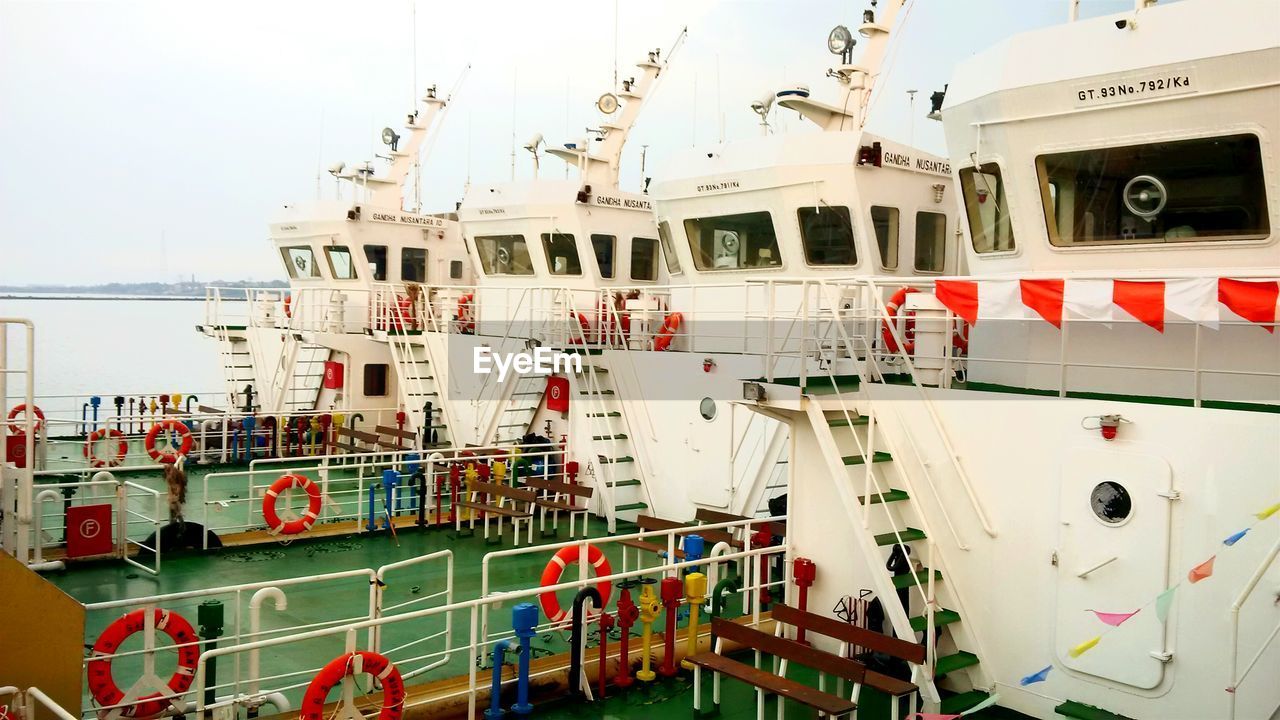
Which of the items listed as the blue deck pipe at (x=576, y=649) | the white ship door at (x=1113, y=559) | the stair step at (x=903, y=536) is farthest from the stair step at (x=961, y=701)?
the blue deck pipe at (x=576, y=649)

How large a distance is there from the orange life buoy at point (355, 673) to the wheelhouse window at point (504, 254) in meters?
13.5

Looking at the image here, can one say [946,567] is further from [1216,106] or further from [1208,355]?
[1216,106]

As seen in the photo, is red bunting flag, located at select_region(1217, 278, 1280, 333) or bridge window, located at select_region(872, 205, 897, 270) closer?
red bunting flag, located at select_region(1217, 278, 1280, 333)

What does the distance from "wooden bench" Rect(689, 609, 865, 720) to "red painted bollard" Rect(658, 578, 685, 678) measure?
49cm

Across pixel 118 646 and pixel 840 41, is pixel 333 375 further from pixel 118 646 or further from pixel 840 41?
pixel 118 646

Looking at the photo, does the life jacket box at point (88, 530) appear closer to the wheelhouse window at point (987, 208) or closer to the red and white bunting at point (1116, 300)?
the red and white bunting at point (1116, 300)

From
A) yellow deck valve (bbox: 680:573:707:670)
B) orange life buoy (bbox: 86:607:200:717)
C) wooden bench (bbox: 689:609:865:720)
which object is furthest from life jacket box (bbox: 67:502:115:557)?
wooden bench (bbox: 689:609:865:720)

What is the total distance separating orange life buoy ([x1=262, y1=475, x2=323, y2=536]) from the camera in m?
12.8

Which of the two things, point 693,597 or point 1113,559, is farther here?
point 693,597

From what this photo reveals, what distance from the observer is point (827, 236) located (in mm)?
13969

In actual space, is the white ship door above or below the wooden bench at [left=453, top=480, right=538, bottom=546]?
above

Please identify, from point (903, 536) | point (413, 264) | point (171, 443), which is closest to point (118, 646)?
point (903, 536)

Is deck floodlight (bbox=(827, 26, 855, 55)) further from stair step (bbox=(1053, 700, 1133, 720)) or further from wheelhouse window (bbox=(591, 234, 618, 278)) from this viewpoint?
stair step (bbox=(1053, 700, 1133, 720))

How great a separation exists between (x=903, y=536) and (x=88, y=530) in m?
9.52
